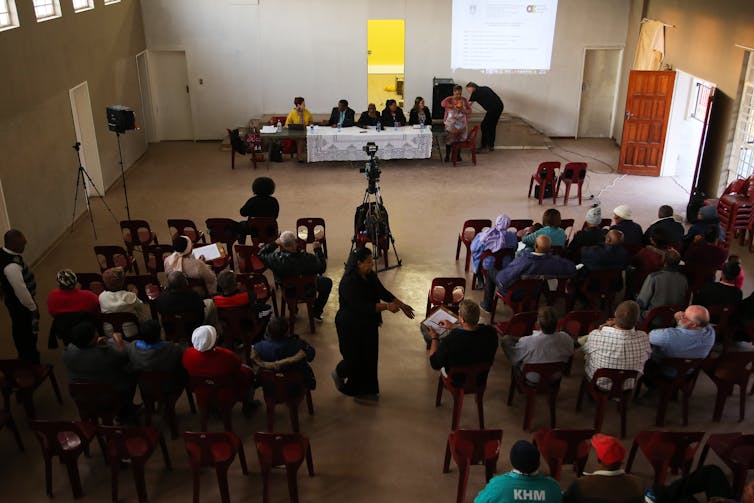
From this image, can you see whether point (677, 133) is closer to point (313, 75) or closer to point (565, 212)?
point (565, 212)

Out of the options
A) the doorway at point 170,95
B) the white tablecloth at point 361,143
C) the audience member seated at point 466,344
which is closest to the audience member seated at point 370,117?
the white tablecloth at point 361,143

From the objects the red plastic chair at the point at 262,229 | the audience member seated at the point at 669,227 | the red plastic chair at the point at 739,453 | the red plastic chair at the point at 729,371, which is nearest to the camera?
the red plastic chair at the point at 739,453

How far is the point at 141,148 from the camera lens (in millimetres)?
14328

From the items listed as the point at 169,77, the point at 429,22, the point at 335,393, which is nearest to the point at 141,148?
the point at 169,77

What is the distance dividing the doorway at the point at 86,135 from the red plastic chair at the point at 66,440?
23.1 ft

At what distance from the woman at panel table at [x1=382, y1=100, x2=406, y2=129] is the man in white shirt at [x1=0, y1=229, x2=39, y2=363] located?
8442mm

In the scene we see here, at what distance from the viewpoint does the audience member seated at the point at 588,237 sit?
7.27 meters

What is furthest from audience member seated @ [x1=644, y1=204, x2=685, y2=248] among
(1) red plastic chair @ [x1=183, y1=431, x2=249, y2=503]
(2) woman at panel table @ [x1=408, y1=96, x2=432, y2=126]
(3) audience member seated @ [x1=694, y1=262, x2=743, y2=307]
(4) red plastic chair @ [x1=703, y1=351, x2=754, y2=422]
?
(2) woman at panel table @ [x1=408, y1=96, x2=432, y2=126]

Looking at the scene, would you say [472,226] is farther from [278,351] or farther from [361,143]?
[361,143]

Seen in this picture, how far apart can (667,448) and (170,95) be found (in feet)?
45.0

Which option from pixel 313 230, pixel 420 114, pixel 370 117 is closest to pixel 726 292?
pixel 313 230

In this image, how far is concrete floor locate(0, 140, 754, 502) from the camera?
5031mm

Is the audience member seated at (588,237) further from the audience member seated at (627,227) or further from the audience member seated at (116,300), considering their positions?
the audience member seated at (116,300)

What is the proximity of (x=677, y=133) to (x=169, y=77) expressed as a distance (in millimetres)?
11023
